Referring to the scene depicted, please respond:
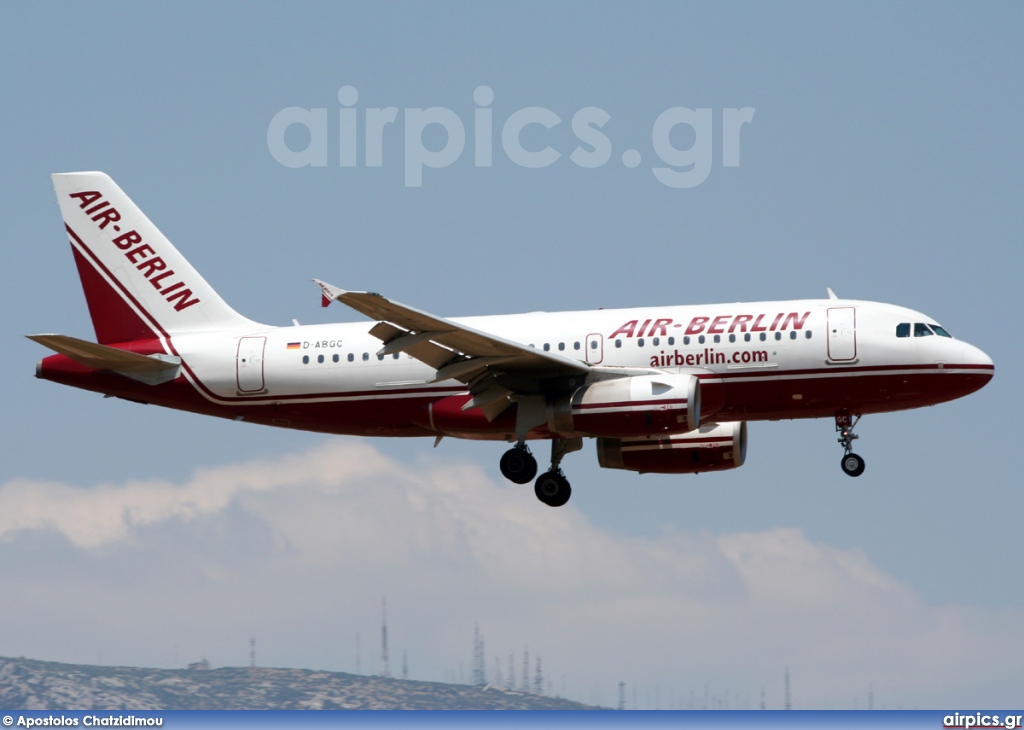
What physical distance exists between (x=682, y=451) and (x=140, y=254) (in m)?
17.2

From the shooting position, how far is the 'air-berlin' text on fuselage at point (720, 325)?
37.0m

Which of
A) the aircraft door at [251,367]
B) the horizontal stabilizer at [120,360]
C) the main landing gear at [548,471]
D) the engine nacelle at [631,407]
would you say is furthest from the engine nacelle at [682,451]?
the horizontal stabilizer at [120,360]

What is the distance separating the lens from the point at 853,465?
3850 cm

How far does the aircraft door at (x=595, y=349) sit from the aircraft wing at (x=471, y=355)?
0.26 meters

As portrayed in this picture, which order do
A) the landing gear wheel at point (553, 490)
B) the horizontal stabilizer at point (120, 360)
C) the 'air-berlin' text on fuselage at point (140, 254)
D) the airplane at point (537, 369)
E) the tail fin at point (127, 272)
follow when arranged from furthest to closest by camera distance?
the 'air-berlin' text on fuselage at point (140, 254) < the tail fin at point (127, 272) < the landing gear wheel at point (553, 490) < the horizontal stabilizer at point (120, 360) < the airplane at point (537, 369)

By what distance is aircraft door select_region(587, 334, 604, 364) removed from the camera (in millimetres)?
38125

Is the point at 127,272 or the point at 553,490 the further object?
the point at 127,272

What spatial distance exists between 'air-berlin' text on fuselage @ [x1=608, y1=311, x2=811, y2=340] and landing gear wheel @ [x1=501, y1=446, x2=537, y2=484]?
4.05 metres

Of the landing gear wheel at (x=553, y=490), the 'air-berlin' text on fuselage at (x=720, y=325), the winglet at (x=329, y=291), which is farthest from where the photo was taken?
the landing gear wheel at (x=553, y=490)

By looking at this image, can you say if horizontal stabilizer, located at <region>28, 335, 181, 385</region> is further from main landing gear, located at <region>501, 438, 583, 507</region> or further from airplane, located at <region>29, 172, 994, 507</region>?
main landing gear, located at <region>501, 438, 583, 507</region>

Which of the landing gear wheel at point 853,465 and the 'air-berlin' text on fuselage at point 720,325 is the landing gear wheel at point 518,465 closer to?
the 'air-berlin' text on fuselage at point 720,325

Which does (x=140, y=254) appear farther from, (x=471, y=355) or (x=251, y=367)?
(x=471, y=355)

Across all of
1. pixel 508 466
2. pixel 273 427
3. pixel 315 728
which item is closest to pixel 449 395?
pixel 508 466

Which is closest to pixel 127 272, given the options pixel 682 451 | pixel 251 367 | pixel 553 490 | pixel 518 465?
pixel 251 367
